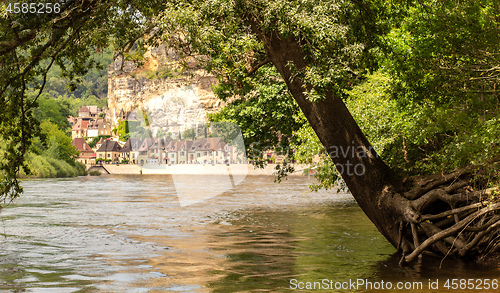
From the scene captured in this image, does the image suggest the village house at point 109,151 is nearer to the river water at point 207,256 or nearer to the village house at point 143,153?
the village house at point 143,153

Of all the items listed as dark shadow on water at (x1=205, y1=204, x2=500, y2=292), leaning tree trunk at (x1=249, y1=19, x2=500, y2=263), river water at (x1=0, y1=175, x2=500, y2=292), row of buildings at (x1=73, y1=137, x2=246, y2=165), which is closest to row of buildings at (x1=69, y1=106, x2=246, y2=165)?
row of buildings at (x1=73, y1=137, x2=246, y2=165)

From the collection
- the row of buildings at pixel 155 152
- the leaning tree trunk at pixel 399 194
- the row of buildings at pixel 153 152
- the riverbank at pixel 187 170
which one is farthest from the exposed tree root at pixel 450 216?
the riverbank at pixel 187 170

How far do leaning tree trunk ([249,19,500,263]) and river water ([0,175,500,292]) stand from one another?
68 centimetres

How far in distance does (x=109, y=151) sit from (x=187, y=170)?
60.9 m

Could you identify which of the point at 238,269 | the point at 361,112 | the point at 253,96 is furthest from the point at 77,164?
the point at 238,269

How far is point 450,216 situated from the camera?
11.6m

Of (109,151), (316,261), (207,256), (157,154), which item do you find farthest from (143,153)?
(316,261)

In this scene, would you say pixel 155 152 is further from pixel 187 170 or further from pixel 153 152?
pixel 187 170

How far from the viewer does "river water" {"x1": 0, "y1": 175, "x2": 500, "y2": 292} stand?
10.9 metres

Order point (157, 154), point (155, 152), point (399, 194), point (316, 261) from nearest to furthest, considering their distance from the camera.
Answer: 1. point (399, 194)
2. point (316, 261)
3. point (157, 154)
4. point (155, 152)

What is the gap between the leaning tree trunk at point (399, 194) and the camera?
431 inches

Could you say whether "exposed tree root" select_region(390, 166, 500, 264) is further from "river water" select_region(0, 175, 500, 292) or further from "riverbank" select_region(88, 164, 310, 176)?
"riverbank" select_region(88, 164, 310, 176)

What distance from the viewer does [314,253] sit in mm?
A: 15141

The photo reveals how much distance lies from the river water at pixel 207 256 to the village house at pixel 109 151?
140m
